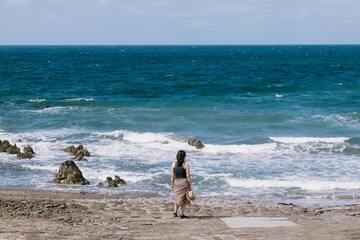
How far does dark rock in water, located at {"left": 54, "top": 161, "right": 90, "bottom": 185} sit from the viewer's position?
20156 millimetres

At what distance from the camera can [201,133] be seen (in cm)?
3241

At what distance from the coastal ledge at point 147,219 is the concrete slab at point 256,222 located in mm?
164

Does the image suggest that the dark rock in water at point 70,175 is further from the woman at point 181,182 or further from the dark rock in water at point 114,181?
the woman at point 181,182

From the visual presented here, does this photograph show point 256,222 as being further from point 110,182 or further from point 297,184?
point 110,182

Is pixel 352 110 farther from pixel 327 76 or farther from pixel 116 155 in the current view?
pixel 327 76

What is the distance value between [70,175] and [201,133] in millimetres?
13024

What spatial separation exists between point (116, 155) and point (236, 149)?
5.22 metres

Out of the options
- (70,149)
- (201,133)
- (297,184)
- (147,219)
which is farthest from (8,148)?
(147,219)

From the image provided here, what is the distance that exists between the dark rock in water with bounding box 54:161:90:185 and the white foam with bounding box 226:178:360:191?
4638 millimetres

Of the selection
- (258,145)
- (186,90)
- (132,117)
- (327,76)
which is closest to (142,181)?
(258,145)

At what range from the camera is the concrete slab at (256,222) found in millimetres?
13398

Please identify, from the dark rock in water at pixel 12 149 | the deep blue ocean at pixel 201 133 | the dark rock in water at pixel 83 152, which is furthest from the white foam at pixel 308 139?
the dark rock in water at pixel 12 149

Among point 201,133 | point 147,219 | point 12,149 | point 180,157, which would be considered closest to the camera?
point 147,219

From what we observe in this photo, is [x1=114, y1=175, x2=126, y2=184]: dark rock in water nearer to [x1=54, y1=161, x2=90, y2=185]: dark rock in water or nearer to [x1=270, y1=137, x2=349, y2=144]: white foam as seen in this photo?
[x1=54, y1=161, x2=90, y2=185]: dark rock in water
